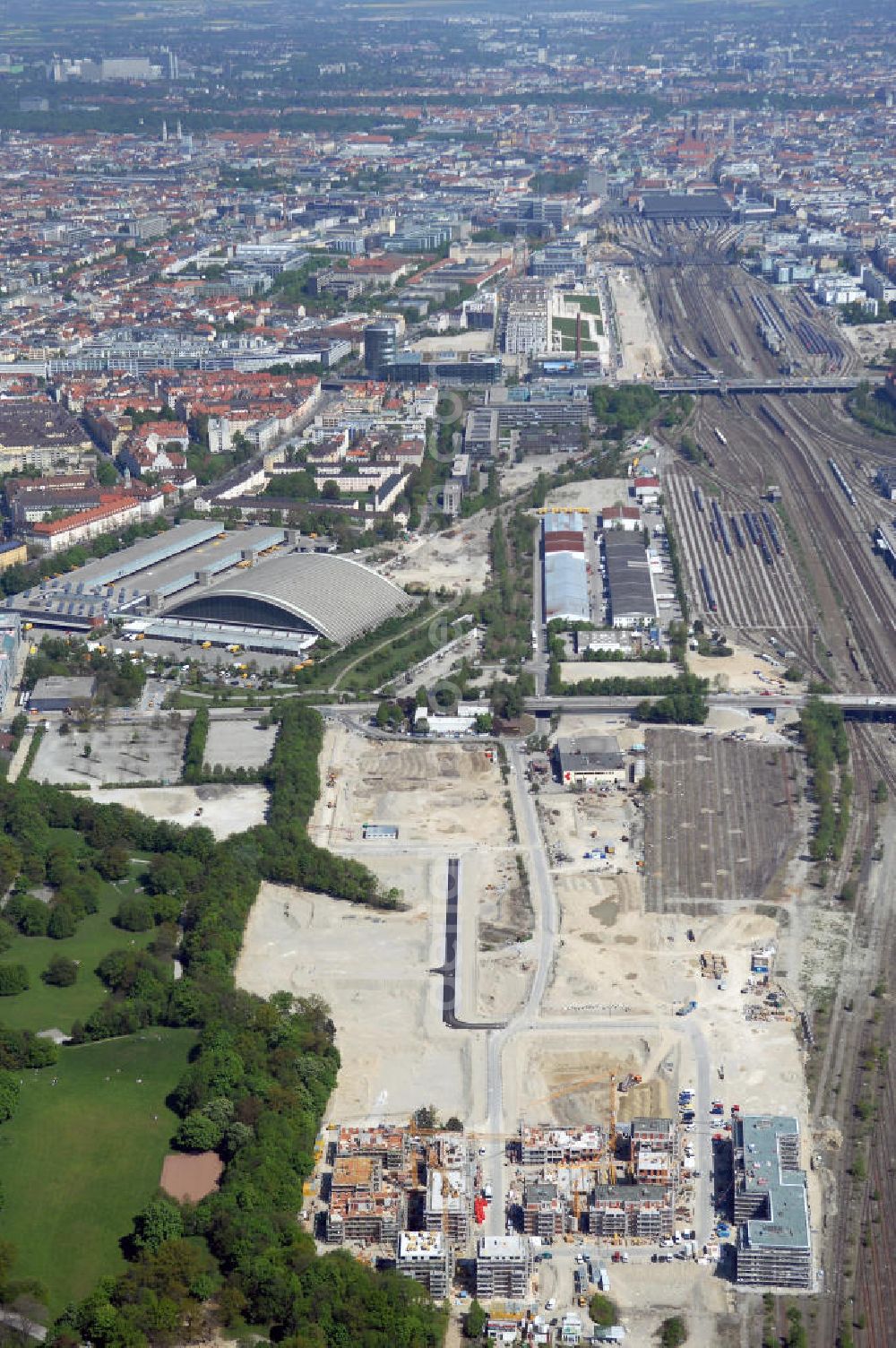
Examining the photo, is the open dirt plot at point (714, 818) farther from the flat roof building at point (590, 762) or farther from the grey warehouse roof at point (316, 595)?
the grey warehouse roof at point (316, 595)

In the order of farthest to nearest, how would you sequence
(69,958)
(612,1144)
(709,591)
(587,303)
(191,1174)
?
(587,303), (709,591), (69,958), (612,1144), (191,1174)

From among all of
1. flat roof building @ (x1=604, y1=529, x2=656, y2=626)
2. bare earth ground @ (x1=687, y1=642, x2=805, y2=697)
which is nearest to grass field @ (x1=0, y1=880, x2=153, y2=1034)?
bare earth ground @ (x1=687, y1=642, x2=805, y2=697)

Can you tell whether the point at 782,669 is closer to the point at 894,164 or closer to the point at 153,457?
the point at 153,457

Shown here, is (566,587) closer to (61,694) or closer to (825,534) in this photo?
(825,534)

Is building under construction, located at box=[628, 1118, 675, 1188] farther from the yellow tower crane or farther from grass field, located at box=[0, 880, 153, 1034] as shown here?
grass field, located at box=[0, 880, 153, 1034]

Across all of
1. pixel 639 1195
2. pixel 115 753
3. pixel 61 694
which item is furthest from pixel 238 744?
pixel 639 1195
